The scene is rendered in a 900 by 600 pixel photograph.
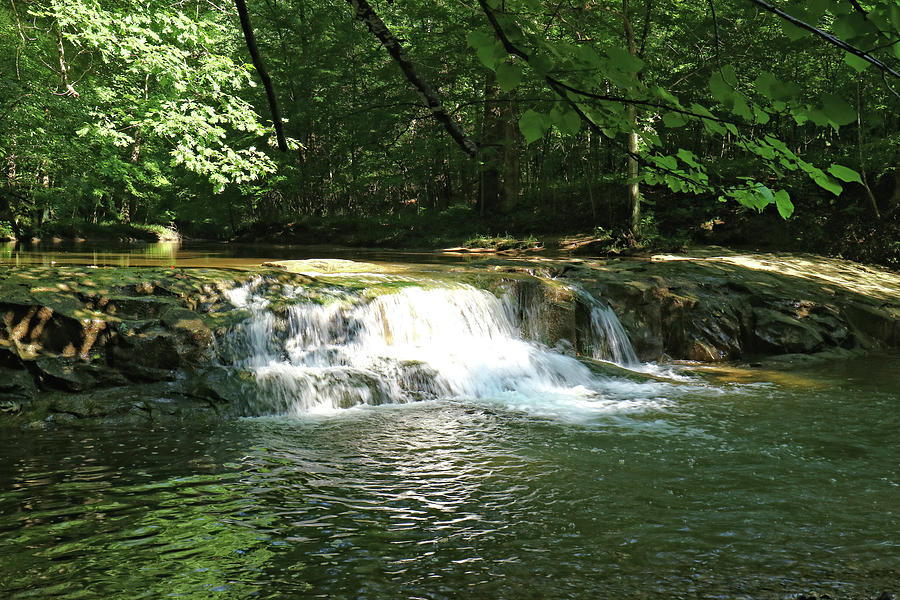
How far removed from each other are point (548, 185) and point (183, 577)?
2164 centimetres

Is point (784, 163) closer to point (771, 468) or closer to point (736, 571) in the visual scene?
point (736, 571)

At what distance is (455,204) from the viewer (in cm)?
2709

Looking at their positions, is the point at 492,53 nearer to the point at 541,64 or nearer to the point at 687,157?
the point at 541,64

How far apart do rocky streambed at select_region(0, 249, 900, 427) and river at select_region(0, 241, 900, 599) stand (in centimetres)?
66

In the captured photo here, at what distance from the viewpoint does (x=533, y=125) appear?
175 cm

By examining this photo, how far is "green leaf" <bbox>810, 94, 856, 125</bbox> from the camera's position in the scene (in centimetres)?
153

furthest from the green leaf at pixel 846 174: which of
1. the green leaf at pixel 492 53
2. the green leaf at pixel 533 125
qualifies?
the green leaf at pixel 492 53

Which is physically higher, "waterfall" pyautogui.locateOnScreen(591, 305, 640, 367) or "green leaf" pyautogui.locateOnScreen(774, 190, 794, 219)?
"green leaf" pyautogui.locateOnScreen(774, 190, 794, 219)

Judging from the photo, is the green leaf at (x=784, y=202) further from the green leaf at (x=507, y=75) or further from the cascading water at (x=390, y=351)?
the cascading water at (x=390, y=351)

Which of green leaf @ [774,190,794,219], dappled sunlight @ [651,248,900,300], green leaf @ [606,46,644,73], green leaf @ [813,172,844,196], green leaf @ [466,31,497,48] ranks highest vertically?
green leaf @ [466,31,497,48]

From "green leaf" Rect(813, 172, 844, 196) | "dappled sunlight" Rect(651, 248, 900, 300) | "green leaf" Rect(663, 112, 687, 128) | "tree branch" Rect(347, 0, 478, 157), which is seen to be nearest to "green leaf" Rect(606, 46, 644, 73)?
"green leaf" Rect(663, 112, 687, 128)

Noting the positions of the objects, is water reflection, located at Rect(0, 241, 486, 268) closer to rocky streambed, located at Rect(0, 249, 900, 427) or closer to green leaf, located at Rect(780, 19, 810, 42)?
rocky streambed, located at Rect(0, 249, 900, 427)

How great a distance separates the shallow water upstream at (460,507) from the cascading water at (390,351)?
0.75 m

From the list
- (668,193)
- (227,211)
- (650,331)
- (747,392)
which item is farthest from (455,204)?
(747,392)
